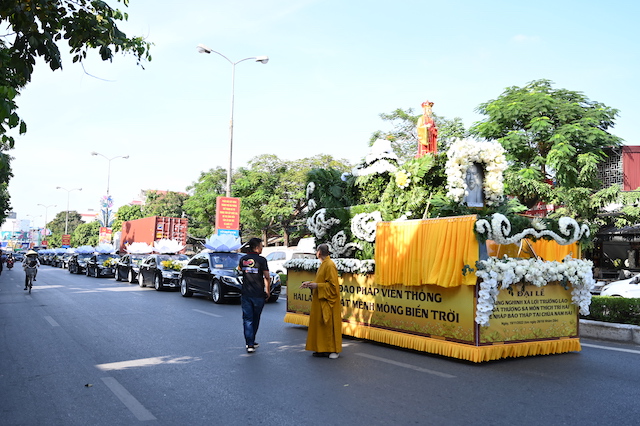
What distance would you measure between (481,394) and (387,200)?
476cm

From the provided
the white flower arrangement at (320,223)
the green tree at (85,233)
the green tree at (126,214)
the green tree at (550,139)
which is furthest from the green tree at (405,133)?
the green tree at (85,233)

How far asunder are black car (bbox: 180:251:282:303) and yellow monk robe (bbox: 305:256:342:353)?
759cm

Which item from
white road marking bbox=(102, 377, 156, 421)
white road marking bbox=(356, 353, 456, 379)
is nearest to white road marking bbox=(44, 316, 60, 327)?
white road marking bbox=(102, 377, 156, 421)

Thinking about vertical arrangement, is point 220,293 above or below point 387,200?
below

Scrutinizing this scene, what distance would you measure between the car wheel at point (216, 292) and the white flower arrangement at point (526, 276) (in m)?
10.3

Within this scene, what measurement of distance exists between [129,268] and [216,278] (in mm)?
11819

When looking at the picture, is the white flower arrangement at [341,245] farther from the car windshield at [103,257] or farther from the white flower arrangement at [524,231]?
the car windshield at [103,257]

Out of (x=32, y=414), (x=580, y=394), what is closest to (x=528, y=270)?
(x=580, y=394)

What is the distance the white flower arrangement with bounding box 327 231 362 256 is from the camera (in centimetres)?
1021

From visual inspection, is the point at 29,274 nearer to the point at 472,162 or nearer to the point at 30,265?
the point at 30,265

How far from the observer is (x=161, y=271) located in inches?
822

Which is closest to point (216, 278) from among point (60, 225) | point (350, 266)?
point (350, 266)

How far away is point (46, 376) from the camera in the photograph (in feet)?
21.4

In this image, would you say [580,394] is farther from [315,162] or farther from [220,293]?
[315,162]
